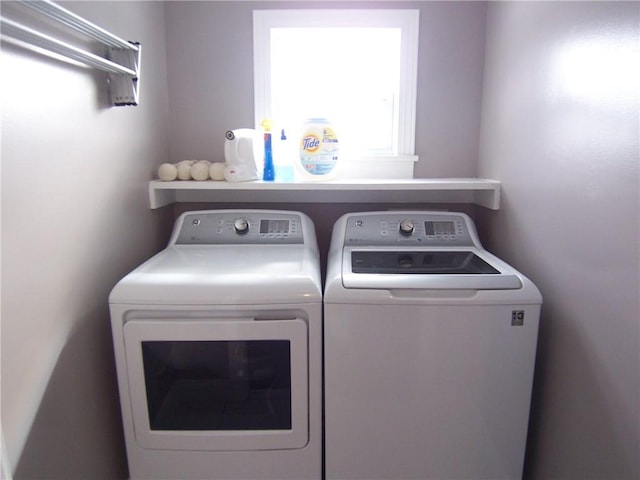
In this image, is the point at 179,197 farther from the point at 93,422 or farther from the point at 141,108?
the point at 93,422

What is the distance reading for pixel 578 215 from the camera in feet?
3.76

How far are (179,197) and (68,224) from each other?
0.83 meters

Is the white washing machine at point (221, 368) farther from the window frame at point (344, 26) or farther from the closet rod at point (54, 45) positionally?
the window frame at point (344, 26)

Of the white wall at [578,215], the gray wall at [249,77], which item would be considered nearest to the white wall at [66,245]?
the gray wall at [249,77]

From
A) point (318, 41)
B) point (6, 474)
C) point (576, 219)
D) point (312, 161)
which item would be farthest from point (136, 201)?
point (576, 219)

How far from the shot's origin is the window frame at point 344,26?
183cm

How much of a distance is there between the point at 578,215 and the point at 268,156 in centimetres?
117

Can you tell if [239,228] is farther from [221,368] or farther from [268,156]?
[221,368]

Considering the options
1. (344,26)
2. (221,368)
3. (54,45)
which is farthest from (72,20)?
Answer: (344,26)

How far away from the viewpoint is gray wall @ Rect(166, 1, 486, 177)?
6.02ft

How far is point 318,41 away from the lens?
76.5 inches

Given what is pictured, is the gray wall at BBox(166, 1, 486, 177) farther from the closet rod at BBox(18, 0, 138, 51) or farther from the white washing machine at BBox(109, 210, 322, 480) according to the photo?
the white washing machine at BBox(109, 210, 322, 480)

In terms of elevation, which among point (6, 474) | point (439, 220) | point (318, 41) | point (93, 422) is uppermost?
point (318, 41)

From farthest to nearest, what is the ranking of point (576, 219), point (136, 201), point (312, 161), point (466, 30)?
point (466, 30) < point (312, 161) < point (136, 201) < point (576, 219)
